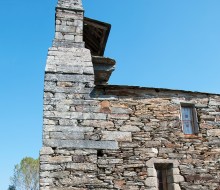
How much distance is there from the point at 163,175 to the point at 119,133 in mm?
1314

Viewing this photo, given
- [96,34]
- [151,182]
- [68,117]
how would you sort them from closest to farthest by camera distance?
[151,182], [68,117], [96,34]

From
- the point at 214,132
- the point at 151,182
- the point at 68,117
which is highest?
the point at 68,117

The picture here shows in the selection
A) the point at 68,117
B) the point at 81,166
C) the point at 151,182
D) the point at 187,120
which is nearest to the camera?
the point at 81,166

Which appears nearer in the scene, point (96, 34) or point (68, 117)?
point (68, 117)

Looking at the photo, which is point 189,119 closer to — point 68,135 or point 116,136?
point 116,136

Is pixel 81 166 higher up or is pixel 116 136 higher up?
pixel 116 136

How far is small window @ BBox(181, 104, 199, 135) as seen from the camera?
6.44 meters

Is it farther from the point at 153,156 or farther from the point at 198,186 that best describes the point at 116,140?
the point at 198,186

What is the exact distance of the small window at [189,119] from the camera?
254 inches

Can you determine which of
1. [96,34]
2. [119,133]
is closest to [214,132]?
[119,133]

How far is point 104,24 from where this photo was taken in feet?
27.3

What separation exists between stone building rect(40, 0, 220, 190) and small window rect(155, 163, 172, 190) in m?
0.02

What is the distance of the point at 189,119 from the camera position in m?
6.59

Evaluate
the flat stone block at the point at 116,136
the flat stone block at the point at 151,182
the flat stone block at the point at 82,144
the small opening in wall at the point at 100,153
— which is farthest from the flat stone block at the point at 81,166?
the flat stone block at the point at 151,182
